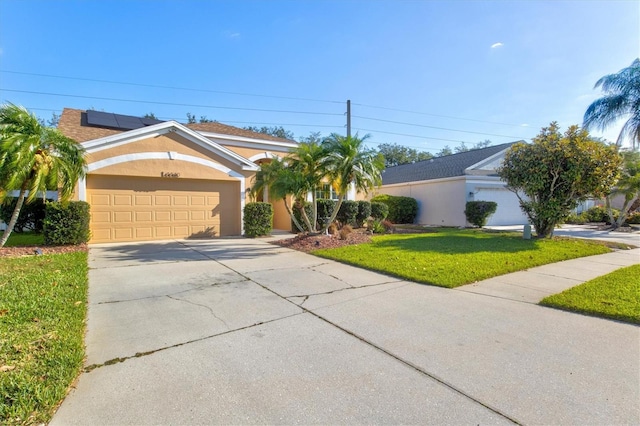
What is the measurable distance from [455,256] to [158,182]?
10542 mm

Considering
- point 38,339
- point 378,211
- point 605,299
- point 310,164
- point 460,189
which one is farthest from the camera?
point 460,189

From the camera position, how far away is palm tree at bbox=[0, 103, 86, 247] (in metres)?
7.65

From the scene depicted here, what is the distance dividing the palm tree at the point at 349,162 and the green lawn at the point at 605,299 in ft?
21.0

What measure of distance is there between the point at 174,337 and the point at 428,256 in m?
6.56

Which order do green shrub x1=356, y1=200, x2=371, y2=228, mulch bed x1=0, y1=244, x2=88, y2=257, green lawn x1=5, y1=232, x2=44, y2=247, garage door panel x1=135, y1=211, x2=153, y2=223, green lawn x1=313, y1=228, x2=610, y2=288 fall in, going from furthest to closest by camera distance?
green shrub x1=356, y1=200, x2=371, y2=228 < garage door panel x1=135, y1=211, x2=153, y2=223 < green lawn x1=5, y1=232, x2=44, y2=247 < mulch bed x1=0, y1=244, x2=88, y2=257 < green lawn x1=313, y1=228, x2=610, y2=288

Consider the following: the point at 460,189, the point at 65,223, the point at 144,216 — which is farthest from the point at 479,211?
the point at 65,223

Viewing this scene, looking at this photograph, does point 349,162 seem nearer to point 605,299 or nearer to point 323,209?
point 323,209

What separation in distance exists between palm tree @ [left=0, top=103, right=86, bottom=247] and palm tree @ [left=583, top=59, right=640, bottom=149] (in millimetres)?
24980

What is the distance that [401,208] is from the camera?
20281 millimetres

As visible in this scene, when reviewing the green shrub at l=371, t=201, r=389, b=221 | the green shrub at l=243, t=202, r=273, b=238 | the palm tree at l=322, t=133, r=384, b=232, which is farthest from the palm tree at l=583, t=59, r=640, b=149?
the green shrub at l=243, t=202, r=273, b=238

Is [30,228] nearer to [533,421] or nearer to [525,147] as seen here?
[533,421]

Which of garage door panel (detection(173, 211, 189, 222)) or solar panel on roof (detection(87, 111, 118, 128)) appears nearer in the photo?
garage door panel (detection(173, 211, 189, 222))

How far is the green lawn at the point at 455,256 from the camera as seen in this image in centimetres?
662

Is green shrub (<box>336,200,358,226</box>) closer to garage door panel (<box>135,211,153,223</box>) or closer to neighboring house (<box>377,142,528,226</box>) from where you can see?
neighboring house (<box>377,142,528,226</box>)
